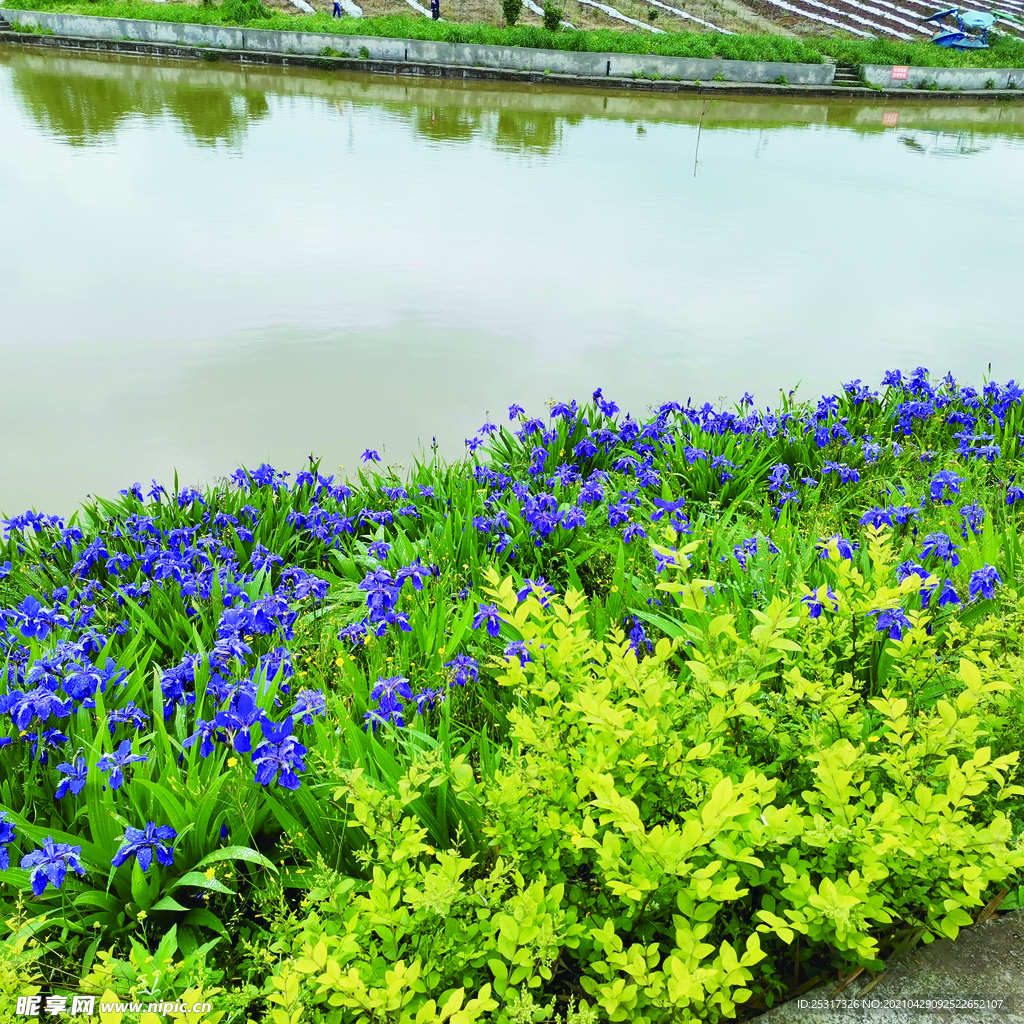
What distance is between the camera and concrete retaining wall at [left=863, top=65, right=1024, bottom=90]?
24.0m

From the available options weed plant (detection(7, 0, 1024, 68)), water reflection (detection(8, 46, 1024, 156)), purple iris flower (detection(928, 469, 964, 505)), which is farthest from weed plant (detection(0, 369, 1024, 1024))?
weed plant (detection(7, 0, 1024, 68))

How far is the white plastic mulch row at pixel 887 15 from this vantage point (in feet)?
109

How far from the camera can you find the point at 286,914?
1618 mm

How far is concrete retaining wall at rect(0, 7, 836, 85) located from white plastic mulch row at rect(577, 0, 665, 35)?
820 centimetres

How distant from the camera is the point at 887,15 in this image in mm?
35312

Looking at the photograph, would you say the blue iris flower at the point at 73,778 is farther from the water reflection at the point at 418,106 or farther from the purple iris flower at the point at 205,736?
the water reflection at the point at 418,106

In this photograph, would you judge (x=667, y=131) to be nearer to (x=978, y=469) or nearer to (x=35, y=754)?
(x=978, y=469)

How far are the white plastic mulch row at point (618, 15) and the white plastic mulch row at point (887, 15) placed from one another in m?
12.1

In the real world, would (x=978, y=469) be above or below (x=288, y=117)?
below

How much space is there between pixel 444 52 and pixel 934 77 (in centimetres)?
1540

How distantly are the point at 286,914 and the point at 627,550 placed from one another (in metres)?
1.87

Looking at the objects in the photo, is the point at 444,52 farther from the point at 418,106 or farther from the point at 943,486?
the point at 943,486

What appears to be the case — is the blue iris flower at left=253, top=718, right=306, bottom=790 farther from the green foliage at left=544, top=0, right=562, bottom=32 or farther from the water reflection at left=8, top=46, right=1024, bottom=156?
the green foliage at left=544, top=0, right=562, bottom=32

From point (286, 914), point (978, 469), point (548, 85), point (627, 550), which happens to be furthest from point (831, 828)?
point (548, 85)
